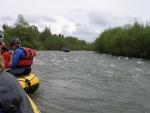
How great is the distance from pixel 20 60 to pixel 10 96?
6133 mm

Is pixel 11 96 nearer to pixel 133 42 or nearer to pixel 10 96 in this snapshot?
pixel 10 96

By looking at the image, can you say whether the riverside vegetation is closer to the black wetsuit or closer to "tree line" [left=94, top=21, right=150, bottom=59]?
"tree line" [left=94, top=21, right=150, bottom=59]

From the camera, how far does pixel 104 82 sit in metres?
12.3

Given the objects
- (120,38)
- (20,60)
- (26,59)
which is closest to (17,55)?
Result: (20,60)

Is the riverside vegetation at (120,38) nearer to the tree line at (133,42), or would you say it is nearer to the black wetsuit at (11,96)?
the tree line at (133,42)

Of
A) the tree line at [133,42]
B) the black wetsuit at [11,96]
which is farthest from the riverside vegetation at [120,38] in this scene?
the black wetsuit at [11,96]

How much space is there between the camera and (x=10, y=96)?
7.15ft

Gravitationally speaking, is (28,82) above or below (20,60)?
below

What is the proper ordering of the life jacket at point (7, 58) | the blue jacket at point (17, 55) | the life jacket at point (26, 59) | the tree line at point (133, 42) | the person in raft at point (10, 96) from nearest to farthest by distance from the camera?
the person in raft at point (10, 96), the blue jacket at point (17, 55), the life jacket at point (26, 59), the life jacket at point (7, 58), the tree line at point (133, 42)

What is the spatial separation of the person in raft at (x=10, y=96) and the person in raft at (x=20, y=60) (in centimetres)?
571

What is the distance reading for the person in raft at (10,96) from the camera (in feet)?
7.09

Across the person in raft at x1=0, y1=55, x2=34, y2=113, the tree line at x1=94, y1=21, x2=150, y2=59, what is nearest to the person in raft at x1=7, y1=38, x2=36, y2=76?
the person in raft at x1=0, y1=55, x2=34, y2=113

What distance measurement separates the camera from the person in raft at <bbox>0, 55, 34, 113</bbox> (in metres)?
2.16

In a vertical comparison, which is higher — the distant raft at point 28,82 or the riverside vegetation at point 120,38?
the riverside vegetation at point 120,38
